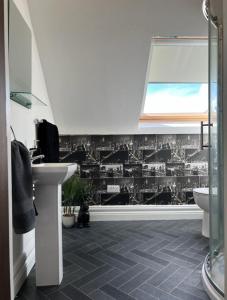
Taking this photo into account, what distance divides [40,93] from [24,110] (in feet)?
1.95

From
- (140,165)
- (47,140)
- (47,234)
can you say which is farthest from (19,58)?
(140,165)

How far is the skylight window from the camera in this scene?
10.5ft

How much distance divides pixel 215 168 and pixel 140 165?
1.64 metres

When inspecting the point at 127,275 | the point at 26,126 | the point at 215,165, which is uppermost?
the point at 26,126

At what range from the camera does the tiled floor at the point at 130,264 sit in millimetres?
1578

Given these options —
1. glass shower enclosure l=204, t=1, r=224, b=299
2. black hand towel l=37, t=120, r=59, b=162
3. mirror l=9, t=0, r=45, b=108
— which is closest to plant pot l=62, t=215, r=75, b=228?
black hand towel l=37, t=120, r=59, b=162

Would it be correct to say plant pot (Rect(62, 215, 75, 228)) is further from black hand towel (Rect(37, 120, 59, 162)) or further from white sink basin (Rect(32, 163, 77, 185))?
white sink basin (Rect(32, 163, 77, 185))

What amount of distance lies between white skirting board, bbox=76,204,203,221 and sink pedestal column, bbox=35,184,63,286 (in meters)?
1.50

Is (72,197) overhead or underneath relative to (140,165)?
underneath

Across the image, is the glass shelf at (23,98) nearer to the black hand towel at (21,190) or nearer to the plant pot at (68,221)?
the black hand towel at (21,190)

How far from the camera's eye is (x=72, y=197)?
9.50 feet

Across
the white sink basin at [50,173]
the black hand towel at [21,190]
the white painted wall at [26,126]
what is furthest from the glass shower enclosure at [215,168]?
the white painted wall at [26,126]

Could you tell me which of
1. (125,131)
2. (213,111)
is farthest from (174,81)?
(213,111)

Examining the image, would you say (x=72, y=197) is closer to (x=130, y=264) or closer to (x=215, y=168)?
(x=130, y=264)
